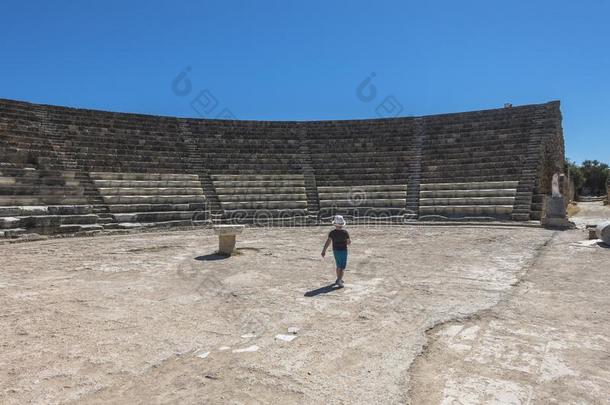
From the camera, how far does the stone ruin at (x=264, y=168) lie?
16016 mm

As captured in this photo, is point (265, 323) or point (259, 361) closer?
point (259, 361)

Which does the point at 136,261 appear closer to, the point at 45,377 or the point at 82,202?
the point at 45,377

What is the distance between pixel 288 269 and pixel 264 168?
13538 millimetres

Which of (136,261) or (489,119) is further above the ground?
(489,119)

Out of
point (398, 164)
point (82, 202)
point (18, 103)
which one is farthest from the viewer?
point (398, 164)

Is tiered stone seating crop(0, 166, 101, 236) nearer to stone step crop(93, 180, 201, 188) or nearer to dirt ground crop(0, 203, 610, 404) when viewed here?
stone step crop(93, 180, 201, 188)

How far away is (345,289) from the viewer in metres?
6.79

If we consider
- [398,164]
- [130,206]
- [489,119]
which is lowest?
[130,206]

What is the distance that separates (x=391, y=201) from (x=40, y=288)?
50.1ft

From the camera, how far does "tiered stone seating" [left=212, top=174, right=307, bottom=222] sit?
18.7 metres

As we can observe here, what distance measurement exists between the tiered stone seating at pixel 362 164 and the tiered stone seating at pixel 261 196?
121 centimetres

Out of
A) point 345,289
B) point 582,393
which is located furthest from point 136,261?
point 582,393

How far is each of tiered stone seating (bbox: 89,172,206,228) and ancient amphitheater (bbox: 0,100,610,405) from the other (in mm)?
86

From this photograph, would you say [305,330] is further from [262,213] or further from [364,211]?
[364,211]
